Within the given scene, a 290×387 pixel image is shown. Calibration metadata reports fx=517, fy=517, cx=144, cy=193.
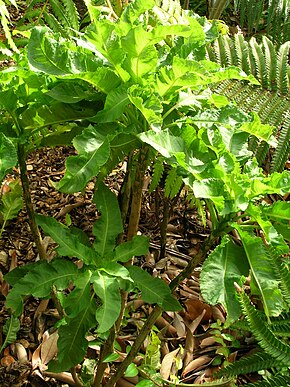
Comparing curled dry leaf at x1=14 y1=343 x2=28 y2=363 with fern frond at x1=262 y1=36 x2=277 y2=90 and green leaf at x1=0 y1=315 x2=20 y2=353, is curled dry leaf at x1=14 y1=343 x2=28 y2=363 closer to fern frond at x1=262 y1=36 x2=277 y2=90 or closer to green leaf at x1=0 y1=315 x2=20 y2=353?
green leaf at x1=0 y1=315 x2=20 y2=353

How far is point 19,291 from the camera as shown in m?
1.13

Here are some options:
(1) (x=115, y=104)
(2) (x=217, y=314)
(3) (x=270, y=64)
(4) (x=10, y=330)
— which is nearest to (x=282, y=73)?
(3) (x=270, y=64)

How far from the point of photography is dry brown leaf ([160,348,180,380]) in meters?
1.77

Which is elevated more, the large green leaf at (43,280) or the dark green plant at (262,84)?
the dark green plant at (262,84)

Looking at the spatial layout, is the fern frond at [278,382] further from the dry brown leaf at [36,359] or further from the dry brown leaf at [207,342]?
the dry brown leaf at [36,359]

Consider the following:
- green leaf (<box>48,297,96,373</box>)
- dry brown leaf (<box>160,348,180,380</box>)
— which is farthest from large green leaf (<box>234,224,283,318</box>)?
dry brown leaf (<box>160,348,180,380</box>)

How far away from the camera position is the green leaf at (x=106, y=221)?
47.9 inches

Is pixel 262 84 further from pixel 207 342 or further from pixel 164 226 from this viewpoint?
pixel 207 342

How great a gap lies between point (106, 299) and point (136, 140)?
34 cm

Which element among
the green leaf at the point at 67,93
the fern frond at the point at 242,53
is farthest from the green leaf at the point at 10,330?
the fern frond at the point at 242,53

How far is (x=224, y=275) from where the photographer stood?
0.95 metres

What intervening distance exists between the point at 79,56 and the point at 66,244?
16.1 inches

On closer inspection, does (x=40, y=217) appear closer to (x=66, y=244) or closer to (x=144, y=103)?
(x=66, y=244)

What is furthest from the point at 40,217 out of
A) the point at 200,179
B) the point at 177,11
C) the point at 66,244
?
the point at 177,11
